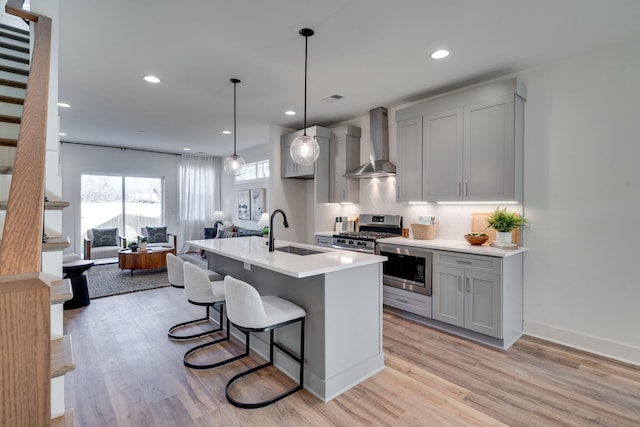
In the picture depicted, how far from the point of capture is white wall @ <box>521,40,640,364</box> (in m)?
2.75

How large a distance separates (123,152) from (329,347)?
789 cm

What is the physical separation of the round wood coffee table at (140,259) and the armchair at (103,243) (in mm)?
967

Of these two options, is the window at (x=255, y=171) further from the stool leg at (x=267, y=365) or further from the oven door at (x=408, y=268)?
the stool leg at (x=267, y=365)

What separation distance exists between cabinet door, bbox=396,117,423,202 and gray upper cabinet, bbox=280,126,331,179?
4.28 ft

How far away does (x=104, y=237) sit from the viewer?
720 centimetres

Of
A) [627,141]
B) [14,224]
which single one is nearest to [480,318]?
[627,141]

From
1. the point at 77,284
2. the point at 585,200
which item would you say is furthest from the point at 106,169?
the point at 585,200

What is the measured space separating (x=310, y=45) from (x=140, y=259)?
5.04 m

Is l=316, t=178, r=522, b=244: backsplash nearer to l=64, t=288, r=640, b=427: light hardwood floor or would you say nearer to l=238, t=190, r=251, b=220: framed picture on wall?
l=64, t=288, r=640, b=427: light hardwood floor

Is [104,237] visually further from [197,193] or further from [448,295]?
[448,295]

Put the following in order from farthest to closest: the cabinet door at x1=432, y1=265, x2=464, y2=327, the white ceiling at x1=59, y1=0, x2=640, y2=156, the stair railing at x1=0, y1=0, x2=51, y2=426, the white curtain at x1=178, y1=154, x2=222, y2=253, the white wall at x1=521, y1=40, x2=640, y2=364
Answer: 1. the white curtain at x1=178, y1=154, x2=222, y2=253
2. the cabinet door at x1=432, y1=265, x2=464, y2=327
3. the white wall at x1=521, y1=40, x2=640, y2=364
4. the white ceiling at x1=59, y1=0, x2=640, y2=156
5. the stair railing at x1=0, y1=0, x2=51, y2=426

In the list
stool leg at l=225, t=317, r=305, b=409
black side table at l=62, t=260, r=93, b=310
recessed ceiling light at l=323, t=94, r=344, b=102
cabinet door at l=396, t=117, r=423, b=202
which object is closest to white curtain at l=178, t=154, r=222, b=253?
black side table at l=62, t=260, r=93, b=310

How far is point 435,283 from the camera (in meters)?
3.45

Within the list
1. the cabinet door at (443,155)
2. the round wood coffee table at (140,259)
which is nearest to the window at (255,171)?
the round wood coffee table at (140,259)
